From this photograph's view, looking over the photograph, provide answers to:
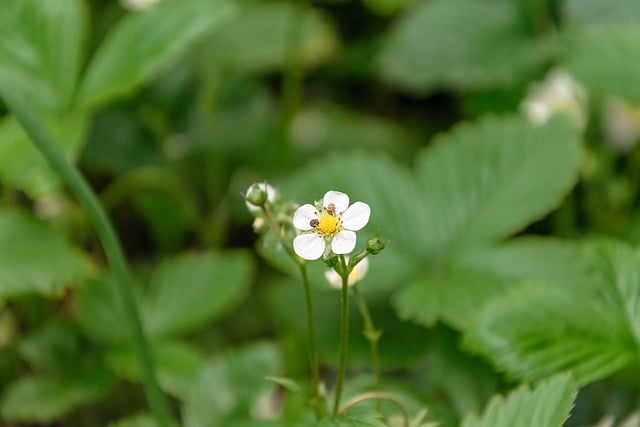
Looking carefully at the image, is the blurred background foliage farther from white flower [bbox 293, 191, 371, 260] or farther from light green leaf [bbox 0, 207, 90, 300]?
white flower [bbox 293, 191, 371, 260]

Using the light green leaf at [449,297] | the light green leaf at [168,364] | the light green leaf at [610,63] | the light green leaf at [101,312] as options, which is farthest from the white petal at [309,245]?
the light green leaf at [610,63]

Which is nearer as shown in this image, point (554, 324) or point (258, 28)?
point (554, 324)

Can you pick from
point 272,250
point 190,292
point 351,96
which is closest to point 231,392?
point 272,250

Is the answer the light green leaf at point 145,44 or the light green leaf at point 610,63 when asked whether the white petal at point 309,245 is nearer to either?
the light green leaf at point 145,44

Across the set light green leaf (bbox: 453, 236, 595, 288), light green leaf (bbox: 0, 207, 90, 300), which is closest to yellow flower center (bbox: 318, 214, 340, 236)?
light green leaf (bbox: 453, 236, 595, 288)

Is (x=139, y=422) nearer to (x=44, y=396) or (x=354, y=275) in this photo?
(x=44, y=396)

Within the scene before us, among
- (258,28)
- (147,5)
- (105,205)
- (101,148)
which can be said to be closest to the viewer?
(147,5)

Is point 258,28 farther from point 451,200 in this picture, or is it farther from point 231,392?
point 231,392
